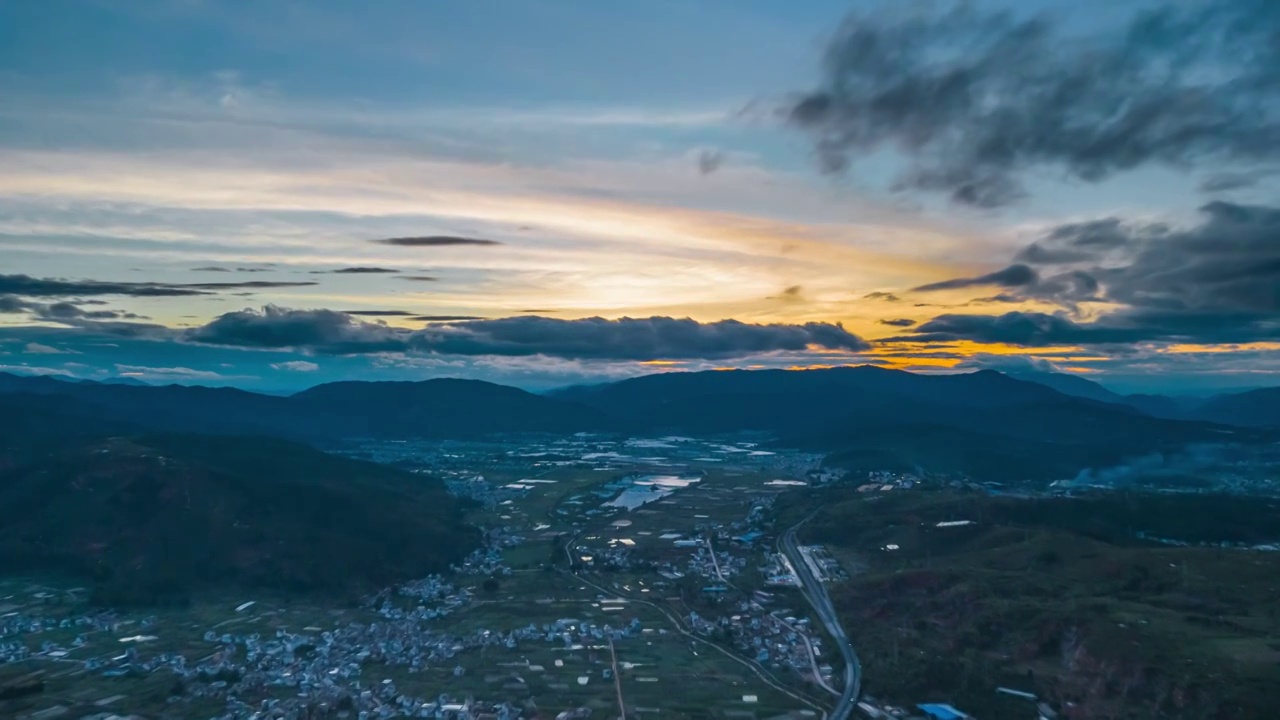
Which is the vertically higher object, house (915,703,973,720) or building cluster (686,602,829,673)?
house (915,703,973,720)

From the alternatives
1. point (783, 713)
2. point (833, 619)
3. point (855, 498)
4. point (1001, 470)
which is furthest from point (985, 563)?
point (1001, 470)

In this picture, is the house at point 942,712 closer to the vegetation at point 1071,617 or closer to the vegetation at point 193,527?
the vegetation at point 1071,617

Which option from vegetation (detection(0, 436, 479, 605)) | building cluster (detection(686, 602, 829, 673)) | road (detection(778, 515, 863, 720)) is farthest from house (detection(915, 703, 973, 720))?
Result: vegetation (detection(0, 436, 479, 605))

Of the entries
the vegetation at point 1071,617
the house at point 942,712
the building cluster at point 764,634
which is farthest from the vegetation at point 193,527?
the house at point 942,712

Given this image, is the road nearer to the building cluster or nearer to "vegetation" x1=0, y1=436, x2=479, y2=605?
the building cluster

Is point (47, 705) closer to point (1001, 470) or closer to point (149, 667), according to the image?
point (149, 667)

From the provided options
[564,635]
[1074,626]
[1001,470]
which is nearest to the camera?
[1074,626]
